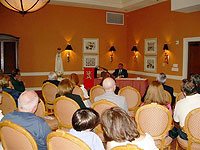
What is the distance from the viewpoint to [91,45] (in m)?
11.7

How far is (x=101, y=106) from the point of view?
3578 millimetres

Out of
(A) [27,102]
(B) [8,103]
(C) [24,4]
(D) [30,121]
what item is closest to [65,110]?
(B) [8,103]

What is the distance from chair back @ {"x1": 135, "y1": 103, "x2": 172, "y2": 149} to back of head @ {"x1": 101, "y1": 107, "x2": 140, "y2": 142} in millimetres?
1436

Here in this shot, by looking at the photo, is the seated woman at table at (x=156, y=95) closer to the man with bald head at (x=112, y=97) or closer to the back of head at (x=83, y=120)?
the man with bald head at (x=112, y=97)

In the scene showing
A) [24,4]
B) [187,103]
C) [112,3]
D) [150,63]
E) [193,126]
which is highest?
[112,3]

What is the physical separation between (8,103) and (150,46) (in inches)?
305

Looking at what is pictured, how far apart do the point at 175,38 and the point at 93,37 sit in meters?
3.75

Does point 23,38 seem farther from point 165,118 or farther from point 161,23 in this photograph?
point 165,118

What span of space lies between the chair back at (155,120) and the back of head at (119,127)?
144cm

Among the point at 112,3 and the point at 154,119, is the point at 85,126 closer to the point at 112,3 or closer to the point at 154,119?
the point at 154,119

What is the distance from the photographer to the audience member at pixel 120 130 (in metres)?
1.89

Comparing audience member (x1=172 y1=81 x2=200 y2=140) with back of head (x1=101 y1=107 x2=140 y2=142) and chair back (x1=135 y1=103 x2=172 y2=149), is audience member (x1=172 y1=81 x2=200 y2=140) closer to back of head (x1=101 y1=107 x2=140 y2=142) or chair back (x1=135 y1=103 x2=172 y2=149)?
chair back (x1=135 y1=103 x2=172 y2=149)

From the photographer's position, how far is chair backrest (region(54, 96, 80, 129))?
3.64 m

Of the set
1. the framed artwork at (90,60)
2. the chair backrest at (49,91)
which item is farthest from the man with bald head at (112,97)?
the framed artwork at (90,60)
